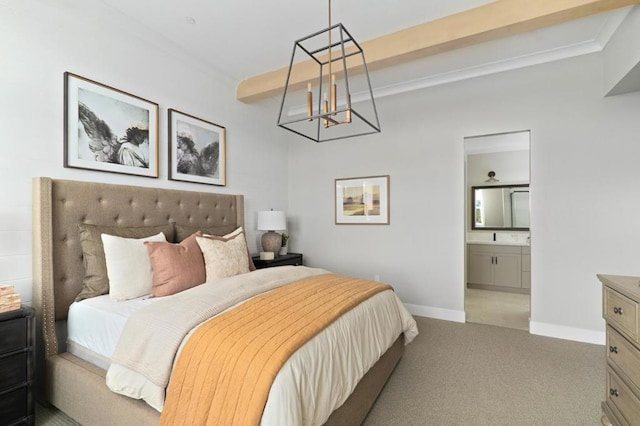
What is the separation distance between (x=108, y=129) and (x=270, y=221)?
1.97m

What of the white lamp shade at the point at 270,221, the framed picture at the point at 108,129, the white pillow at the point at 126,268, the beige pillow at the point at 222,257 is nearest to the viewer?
the white pillow at the point at 126,268

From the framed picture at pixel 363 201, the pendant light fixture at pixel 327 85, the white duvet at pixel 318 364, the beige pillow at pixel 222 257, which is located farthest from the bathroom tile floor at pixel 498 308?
the beige pillow at pixel 222 257

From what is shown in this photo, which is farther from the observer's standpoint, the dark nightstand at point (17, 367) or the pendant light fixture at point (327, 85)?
the pendant light fixture at point (327, 85)

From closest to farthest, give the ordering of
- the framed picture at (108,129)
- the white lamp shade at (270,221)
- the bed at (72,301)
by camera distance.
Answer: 1. the bed at (72,301)
2. the framed picture at (108,129)
3. the white lamp shade at (270,221)

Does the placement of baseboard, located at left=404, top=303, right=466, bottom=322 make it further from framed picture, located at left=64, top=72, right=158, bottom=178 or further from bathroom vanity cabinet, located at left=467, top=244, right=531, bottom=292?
framed picture, located at left=64, top=72, right=158, bottom=178

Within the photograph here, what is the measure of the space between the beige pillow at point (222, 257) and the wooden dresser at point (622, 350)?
8.17 ft

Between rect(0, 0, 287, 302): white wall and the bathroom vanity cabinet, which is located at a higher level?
rect(0, 0, 287, 302): white wall

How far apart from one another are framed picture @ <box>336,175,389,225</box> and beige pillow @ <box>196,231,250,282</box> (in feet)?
6.57

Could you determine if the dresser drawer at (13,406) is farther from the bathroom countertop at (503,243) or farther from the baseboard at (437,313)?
the bathroom countertop at (503,243)

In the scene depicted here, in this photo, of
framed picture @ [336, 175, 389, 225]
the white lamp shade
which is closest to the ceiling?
framed picture @ [336, 175, 389, 225]

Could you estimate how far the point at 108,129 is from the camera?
2.54 meters

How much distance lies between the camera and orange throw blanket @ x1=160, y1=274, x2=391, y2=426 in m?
1.19

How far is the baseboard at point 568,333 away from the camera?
309 cm

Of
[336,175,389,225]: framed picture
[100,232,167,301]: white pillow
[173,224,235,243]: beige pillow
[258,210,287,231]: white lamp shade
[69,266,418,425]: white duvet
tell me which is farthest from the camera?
[336,175,389,225]: framed picture
